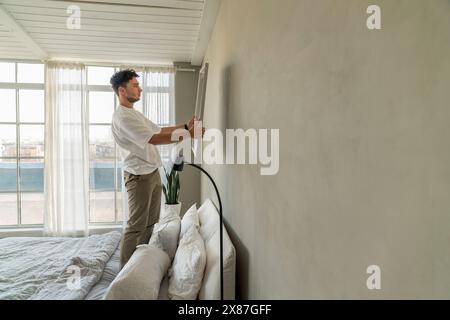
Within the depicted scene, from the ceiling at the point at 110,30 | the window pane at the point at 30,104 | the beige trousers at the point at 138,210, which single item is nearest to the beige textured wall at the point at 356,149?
the beige trousers at the point at 138,210

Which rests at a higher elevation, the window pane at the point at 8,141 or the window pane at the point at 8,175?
the window pane at the point at 8,141

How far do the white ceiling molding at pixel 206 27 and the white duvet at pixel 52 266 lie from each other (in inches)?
85.8

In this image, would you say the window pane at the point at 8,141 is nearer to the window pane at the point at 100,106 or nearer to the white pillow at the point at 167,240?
the window pane at the point at 100,106

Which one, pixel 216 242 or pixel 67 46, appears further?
pixel 67 46

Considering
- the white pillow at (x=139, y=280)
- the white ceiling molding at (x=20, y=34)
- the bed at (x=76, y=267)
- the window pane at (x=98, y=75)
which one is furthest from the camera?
the window pane at (x=98, y=75)

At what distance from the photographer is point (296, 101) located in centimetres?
81

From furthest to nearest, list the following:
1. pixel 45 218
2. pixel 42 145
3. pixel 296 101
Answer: pixel 42 145, pixel 45 218, pixel 296 101

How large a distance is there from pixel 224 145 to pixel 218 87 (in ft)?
1.90

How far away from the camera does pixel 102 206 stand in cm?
417

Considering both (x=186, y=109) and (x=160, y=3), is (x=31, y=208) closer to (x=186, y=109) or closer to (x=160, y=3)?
(x=186, y=109)

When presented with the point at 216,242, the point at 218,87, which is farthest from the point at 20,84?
the point at 216,242

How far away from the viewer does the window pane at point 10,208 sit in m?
3.98

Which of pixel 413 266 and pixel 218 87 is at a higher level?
pixel 218 87
